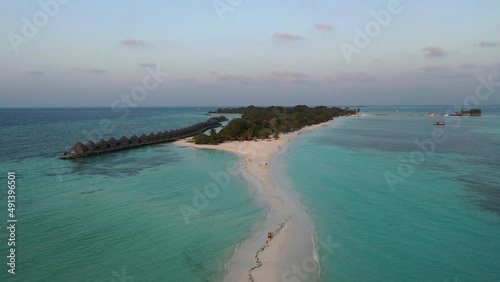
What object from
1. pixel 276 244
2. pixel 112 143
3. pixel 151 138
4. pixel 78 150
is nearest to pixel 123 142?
pixel 112 143

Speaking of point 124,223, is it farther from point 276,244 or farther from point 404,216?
point 404,216

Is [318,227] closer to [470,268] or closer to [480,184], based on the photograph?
[470,268]

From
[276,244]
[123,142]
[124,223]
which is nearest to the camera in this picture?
[276,244]

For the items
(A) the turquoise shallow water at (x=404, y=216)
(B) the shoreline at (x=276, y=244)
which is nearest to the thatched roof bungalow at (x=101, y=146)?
(A) the turquoise shallow water at (x=404, y=216)

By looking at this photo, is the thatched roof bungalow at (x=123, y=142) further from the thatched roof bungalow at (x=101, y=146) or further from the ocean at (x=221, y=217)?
the ocean at (x=221, y=217)

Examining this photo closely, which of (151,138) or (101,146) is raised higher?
(151,138)

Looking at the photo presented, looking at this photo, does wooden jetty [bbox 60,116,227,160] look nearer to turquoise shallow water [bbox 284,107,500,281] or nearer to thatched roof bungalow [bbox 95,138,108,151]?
thatched roof bungalow [bbox 95,138,108,151]

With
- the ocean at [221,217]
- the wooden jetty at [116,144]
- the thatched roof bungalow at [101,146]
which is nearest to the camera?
the ocean at [221,217]
